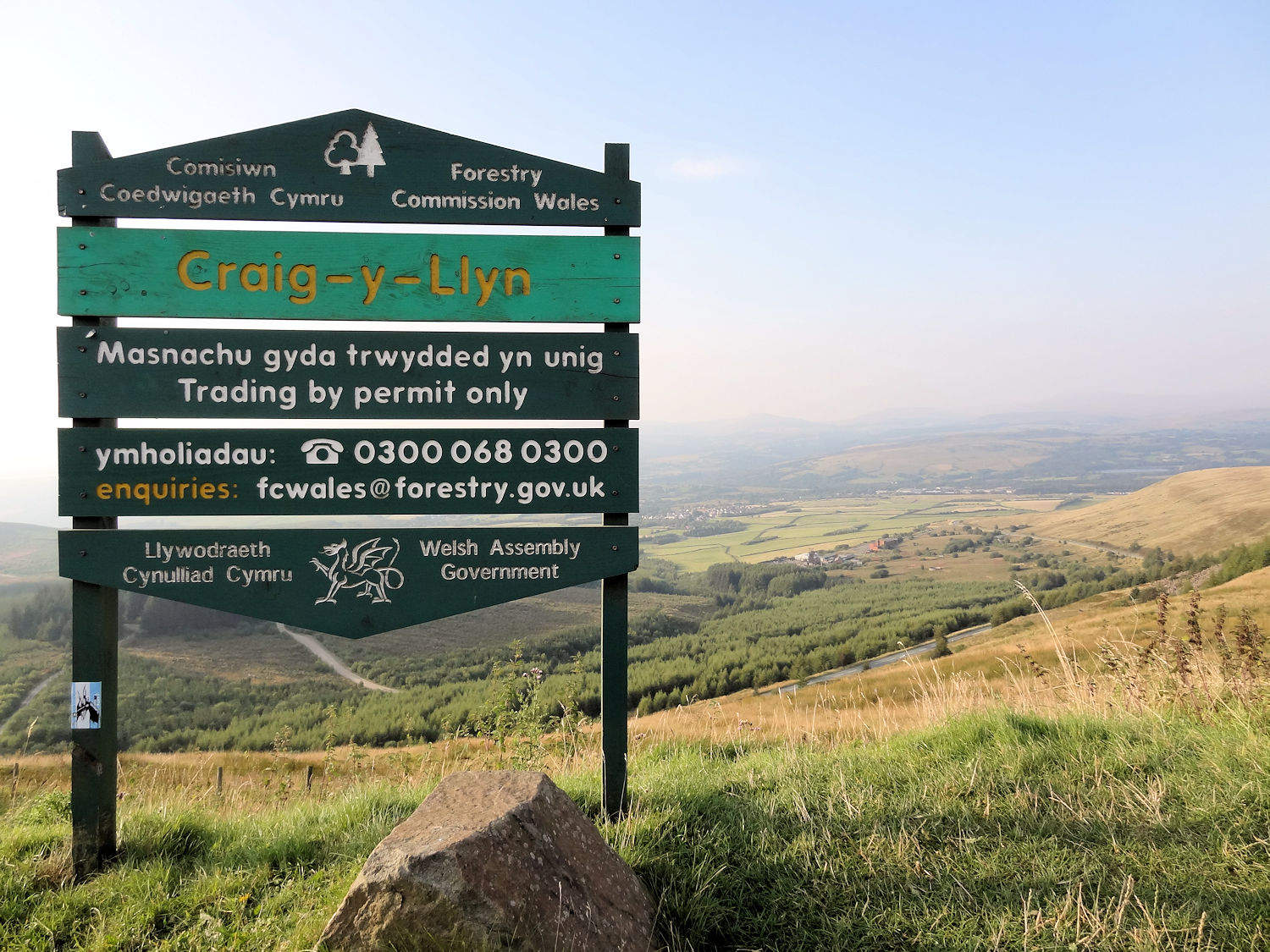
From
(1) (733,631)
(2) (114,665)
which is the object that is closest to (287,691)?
(1) (733,631)

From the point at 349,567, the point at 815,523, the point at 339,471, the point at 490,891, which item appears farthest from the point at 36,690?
the point at 815,523

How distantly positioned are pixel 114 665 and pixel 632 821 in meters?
3.01

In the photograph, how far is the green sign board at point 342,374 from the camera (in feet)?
12.7

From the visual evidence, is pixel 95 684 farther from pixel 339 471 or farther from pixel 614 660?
pixel 614 660

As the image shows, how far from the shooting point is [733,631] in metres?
60.6

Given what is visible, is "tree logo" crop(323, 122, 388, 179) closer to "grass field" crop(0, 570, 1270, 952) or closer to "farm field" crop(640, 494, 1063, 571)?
"grass field" crop(0, 570, 1270, 952)

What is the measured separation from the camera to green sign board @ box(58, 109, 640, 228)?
155 inches

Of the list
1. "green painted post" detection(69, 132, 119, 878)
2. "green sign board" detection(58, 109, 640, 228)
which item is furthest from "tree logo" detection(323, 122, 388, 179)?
"green painted post" detection(69, 132, 119, 878)

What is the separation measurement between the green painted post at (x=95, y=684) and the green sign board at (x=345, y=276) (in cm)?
21

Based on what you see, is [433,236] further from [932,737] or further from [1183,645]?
[1183,645]

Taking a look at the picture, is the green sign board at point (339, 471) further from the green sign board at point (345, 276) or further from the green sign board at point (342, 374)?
the green sign board at point (345, 276)

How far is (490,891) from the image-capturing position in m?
2.48

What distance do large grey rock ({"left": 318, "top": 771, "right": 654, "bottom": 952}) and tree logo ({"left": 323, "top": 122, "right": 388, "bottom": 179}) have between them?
3.44 meters

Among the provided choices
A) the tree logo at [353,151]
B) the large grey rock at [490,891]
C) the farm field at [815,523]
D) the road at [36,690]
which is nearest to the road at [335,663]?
the road at [36,690]
